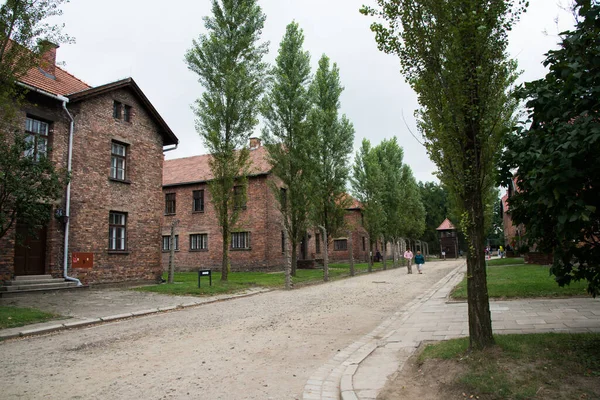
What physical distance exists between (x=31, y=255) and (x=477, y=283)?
15.8 m

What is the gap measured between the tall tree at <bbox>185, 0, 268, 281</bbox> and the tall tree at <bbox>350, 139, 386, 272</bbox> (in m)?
15.9

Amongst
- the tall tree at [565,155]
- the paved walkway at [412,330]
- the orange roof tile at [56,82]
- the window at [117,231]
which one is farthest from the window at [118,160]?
the tall tree at [565,155]

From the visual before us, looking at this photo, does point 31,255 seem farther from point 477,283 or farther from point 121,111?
point 477,283

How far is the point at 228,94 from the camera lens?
20.6 meters

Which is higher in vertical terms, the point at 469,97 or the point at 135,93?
the point at 135,93

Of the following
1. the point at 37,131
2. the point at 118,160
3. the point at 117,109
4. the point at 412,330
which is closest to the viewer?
the point at 412,330

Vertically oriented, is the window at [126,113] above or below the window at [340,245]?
above

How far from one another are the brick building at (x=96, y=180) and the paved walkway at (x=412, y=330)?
42.0 feet

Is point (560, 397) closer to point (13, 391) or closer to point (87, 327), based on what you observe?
point (13, 391)

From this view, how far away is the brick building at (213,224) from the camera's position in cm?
3069

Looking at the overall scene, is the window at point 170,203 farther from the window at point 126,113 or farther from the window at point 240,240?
the window at point 126,113

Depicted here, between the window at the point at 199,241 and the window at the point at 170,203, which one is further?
the window at the point at 170,203

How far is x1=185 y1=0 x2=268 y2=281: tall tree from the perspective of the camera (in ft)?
67.5

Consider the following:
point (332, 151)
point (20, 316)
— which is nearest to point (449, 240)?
point (332, 151)
